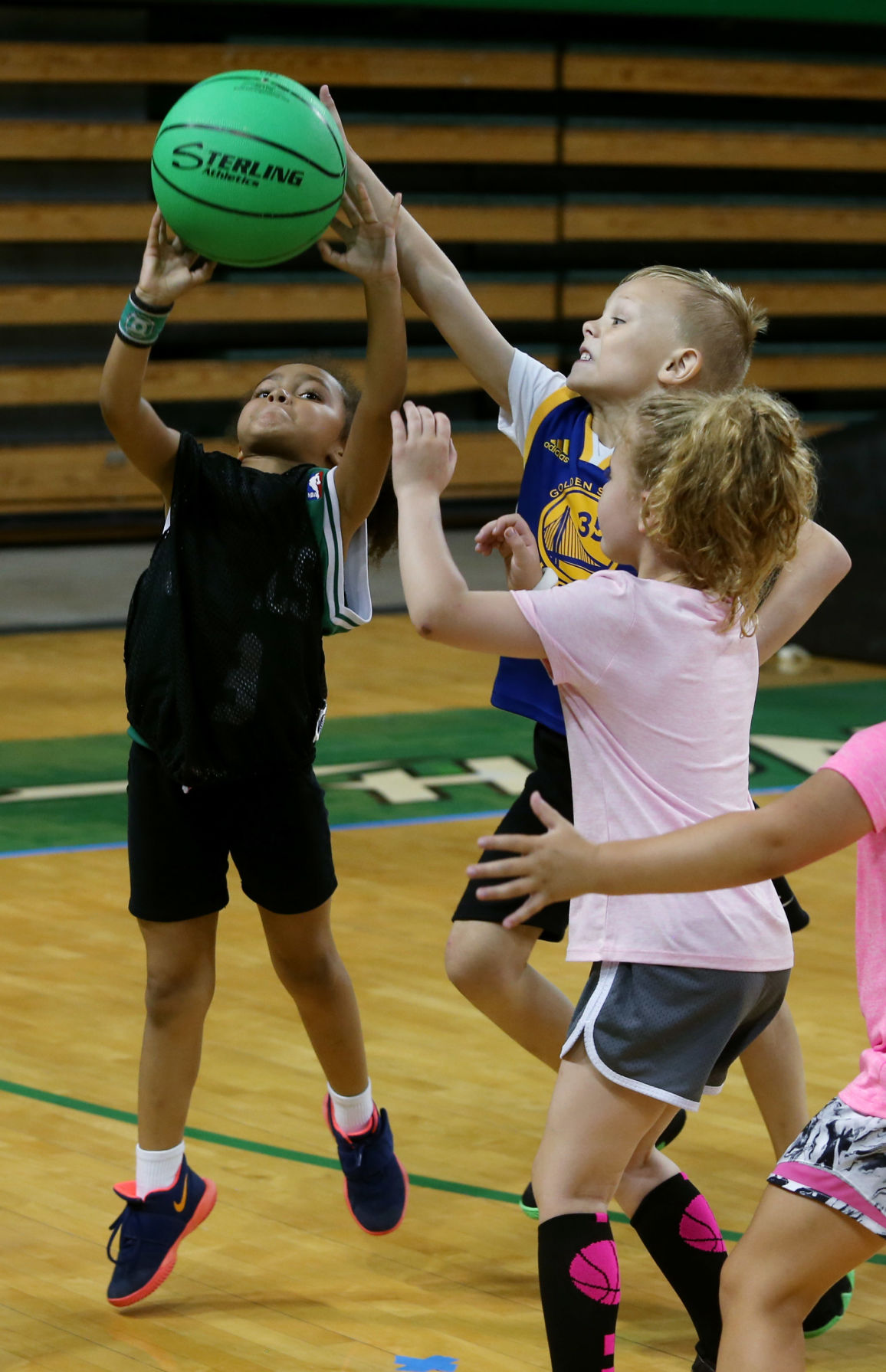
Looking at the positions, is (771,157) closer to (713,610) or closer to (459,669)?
(459,669)

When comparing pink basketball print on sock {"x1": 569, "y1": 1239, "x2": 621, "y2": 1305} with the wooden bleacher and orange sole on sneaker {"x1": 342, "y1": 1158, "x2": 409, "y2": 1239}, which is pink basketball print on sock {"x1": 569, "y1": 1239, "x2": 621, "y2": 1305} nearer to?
orange sole on sneaker {"x1": 342, "y1": 1158, "x2": 409, "y2": 1239}

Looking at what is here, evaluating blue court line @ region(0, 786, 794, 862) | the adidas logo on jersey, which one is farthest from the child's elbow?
blue court line @ region(0, 786, 794, 862)

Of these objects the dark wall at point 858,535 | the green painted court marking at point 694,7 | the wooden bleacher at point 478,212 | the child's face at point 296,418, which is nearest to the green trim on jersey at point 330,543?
the child's face at point 296,418

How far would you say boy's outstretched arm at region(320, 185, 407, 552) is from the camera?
2.79 metres

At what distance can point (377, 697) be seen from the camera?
7746 mm

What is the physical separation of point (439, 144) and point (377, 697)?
5815 millimetres

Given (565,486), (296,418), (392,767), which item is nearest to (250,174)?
(296,418)

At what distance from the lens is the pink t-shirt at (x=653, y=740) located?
2.22m

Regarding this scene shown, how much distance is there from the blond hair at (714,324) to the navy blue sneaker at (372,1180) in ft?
4.28

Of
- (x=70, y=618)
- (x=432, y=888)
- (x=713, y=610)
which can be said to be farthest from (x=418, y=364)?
(x=713, y=610)

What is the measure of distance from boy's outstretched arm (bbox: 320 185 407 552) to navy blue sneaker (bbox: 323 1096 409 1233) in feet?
3.29

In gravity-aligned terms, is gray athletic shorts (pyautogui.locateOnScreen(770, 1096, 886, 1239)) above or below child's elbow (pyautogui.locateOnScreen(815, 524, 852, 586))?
below

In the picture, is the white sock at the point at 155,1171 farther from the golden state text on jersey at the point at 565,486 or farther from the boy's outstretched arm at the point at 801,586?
the boy's outstretched arm at the point at 801,586

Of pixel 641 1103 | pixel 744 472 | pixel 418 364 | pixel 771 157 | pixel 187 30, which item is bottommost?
pixel 418 364
